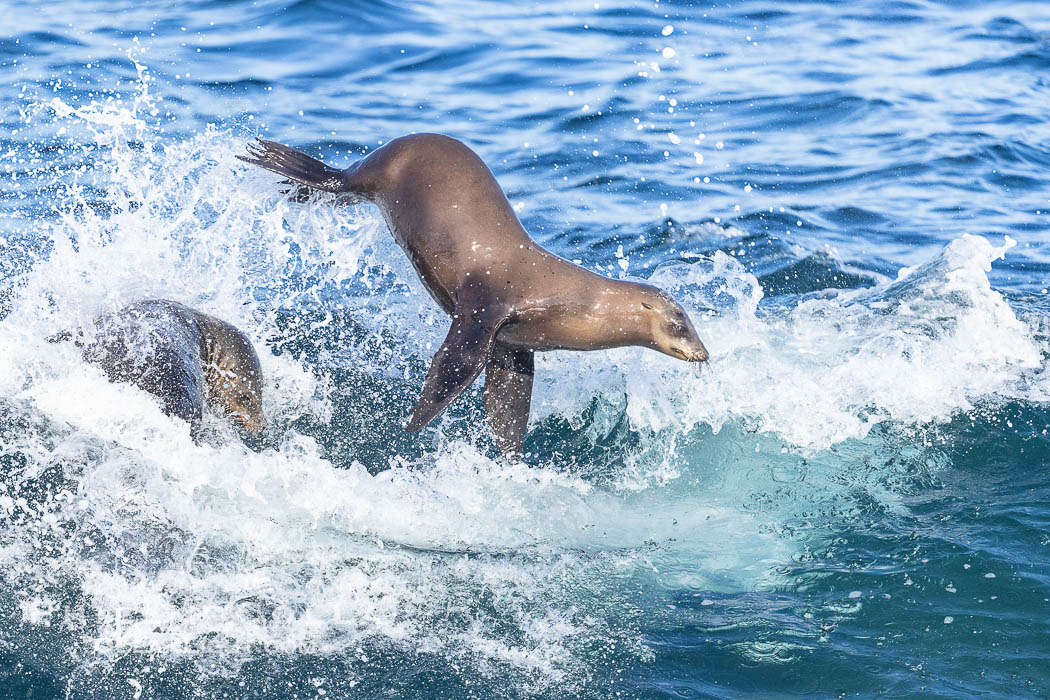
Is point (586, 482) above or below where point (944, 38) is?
below

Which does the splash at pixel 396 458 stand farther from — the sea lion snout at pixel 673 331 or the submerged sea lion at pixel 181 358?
the sea lion snout at pixel 673 331

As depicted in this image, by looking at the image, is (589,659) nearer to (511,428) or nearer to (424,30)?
(511,428)

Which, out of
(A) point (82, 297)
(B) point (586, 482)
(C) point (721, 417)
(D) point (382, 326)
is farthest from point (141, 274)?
(C) point (721, 417)

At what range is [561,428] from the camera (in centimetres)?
669

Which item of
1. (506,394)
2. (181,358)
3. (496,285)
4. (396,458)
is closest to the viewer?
(496,285)

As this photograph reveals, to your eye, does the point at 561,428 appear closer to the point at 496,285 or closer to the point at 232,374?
the point at 496,285

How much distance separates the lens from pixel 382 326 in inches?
298

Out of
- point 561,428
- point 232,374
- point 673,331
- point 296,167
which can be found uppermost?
point 296,167

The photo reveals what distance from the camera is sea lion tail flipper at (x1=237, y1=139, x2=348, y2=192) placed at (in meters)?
6.02

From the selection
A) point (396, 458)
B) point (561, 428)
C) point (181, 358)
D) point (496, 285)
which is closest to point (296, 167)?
point (181, 358)

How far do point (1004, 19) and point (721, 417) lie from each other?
1086 cm

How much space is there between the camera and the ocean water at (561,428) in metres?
4.60

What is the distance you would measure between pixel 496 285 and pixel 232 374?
5.41 ft

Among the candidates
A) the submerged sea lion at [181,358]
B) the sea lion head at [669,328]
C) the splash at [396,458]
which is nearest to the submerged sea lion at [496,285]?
the sea lion head at [669,328]
